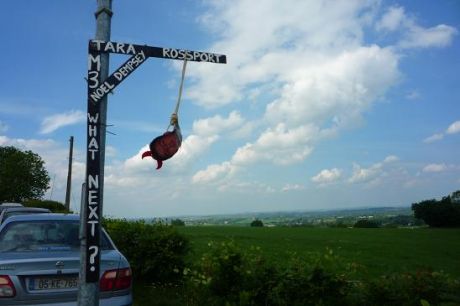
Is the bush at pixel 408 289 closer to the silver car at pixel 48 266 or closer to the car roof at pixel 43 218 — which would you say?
the silver car at pixel 48 266

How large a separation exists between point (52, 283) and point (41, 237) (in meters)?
1.23

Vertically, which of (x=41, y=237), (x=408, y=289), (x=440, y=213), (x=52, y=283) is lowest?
(x=408, y=289)

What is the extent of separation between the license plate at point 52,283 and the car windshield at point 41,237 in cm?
66

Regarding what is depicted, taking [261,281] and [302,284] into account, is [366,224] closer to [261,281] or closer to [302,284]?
[261,281]

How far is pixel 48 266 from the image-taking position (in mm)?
5441

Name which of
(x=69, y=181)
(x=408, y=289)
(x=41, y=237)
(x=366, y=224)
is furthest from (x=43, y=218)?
(x=366, y=224)

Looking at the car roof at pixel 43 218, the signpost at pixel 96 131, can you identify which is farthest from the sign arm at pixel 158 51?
the car roof at pixel 43 218

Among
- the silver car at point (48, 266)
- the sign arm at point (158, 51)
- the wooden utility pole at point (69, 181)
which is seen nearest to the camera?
the sign arm at point (158, 51)

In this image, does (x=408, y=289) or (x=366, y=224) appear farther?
(x=366, y=224)

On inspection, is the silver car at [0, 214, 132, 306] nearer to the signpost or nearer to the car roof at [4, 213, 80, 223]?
the car roof at [4, 213, 80, 223]

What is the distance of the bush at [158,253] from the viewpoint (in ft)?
30.8

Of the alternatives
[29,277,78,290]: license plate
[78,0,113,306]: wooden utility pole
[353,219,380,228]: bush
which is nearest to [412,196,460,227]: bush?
[353,219,380,228]: bush

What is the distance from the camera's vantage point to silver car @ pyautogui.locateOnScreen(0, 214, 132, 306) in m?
5.34

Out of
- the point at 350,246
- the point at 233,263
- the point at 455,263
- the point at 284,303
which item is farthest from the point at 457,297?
the point at 350,246
